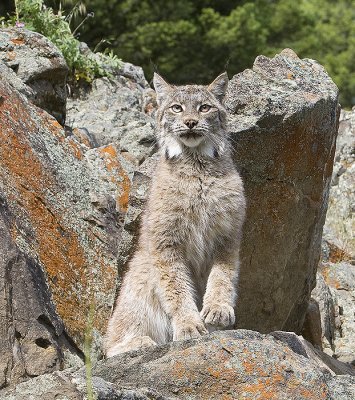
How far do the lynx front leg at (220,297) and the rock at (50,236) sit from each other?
0.90 m

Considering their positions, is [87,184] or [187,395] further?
[87,184]

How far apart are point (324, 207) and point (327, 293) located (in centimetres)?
126

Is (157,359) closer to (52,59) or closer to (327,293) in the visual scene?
(327,293)

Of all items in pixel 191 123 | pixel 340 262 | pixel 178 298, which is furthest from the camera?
pixel 340 262

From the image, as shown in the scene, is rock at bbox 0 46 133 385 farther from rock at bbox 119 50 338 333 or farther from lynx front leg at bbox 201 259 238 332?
lynx front leg at bbox 201 259 238 332

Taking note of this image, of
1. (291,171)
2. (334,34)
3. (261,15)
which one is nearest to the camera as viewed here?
(291,171)

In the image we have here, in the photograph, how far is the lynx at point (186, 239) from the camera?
293 inches

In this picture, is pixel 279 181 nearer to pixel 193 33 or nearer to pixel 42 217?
pixel 42 217

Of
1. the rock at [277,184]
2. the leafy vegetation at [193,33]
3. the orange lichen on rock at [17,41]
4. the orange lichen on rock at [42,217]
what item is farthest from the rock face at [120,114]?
the leafy vegetation at [193,33]

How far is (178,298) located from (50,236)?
1199 mm

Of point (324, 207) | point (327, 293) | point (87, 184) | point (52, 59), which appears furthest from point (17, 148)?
point (327, 293)

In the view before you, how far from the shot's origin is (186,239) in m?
7.55

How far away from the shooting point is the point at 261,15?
26.1 meters

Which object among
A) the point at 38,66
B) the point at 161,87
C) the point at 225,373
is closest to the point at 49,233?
the point at 161,87
